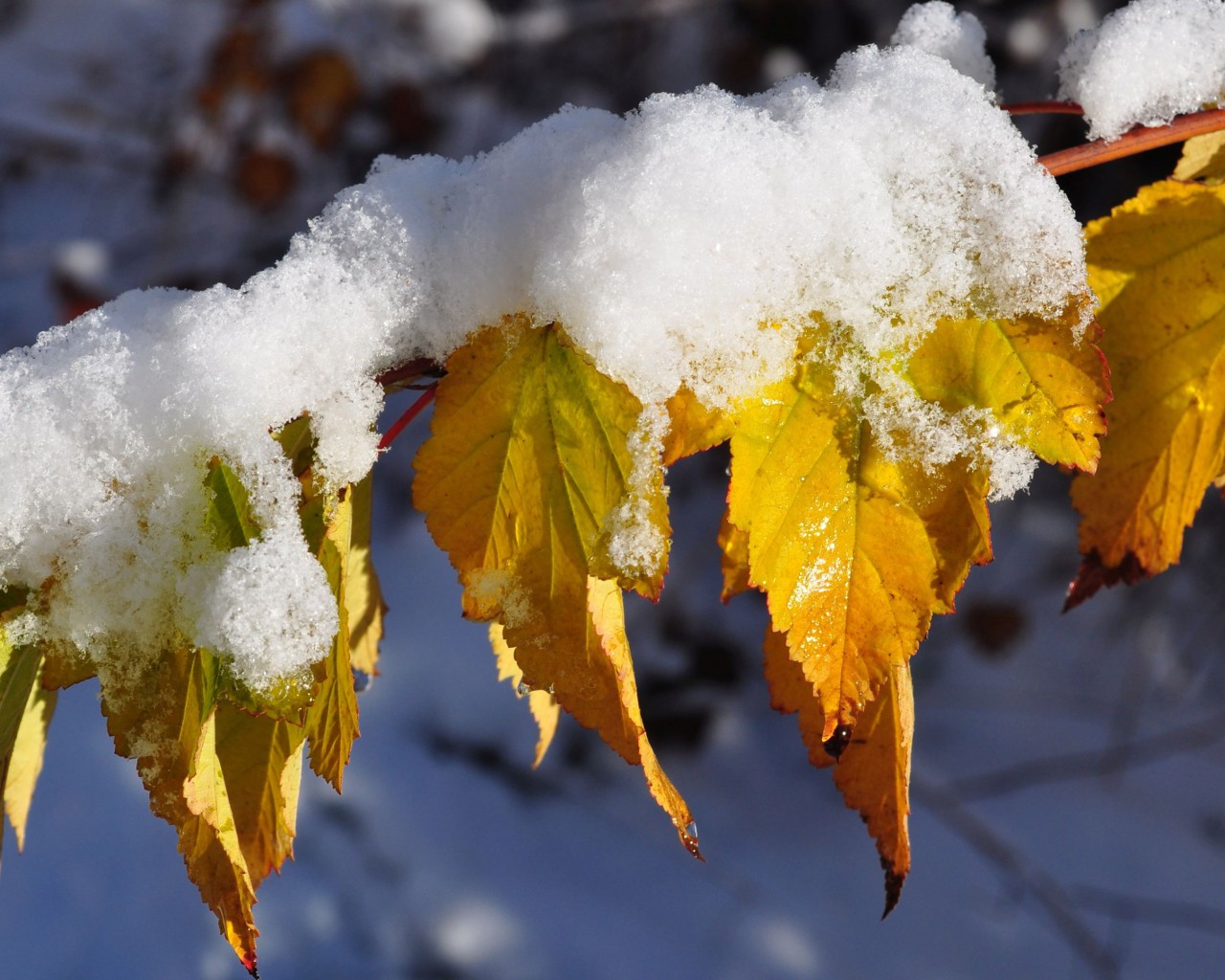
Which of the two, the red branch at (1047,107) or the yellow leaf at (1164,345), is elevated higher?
the red branch at (1047,107)

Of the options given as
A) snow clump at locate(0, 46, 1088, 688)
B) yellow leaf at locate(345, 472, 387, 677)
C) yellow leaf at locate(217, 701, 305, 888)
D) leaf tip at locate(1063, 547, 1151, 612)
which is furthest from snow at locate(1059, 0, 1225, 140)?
yellow leaf at locate(217, 701, 305, 888)

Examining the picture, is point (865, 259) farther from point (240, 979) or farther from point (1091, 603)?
point (1091, 603)

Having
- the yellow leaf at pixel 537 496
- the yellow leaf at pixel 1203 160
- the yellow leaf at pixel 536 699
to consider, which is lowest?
the yellow leaf at pixel 536 699

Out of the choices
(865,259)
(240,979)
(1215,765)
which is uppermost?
(865,259)

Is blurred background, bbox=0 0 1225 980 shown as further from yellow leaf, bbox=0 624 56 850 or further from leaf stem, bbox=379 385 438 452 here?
leaf stem, bbox=379 385 438 452

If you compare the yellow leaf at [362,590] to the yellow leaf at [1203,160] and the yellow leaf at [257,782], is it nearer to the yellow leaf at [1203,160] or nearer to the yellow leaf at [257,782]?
the yellow leaf at [257,782]

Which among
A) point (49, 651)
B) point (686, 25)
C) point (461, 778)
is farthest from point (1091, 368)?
point (686, 25)

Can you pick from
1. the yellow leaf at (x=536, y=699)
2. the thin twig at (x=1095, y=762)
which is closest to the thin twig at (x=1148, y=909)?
the thin twig at (x=1095, y=762)

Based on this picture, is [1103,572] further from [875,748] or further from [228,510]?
[228,510]

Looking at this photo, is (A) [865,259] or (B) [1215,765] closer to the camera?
(A) [865,259]
